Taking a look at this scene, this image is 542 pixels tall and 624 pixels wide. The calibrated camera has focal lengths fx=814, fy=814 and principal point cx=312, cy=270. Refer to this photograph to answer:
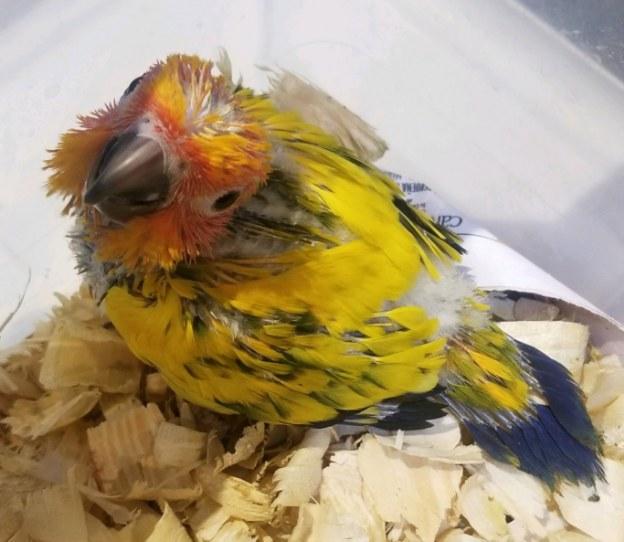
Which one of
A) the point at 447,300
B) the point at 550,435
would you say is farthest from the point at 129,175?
the point at 550,435

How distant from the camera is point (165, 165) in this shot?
0.55m

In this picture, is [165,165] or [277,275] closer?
[165,165]

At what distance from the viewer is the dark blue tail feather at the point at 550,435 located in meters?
0.79

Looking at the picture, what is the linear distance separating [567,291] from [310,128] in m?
0.40

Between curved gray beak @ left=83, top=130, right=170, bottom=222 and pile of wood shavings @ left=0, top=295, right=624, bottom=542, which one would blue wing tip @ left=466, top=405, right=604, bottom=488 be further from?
curved gray beak @ left=83, top=130, right=170, bottom=222

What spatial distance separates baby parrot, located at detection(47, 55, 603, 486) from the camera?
564 mm

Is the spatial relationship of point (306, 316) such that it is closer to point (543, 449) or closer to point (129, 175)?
point (129, 175)

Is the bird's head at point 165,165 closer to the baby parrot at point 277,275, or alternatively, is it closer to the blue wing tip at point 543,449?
the baby parrot at point 277,275

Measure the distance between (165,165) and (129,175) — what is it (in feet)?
0.08

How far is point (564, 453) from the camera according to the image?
Result: 2.66 feet

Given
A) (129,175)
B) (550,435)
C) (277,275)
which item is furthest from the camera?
(550,435)

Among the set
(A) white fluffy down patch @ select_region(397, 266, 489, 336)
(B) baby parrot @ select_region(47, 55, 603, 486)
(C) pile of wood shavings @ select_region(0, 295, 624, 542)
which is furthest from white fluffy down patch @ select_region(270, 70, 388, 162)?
(C) pile of wood shavings @ select_region(0, 295, 624, 542)

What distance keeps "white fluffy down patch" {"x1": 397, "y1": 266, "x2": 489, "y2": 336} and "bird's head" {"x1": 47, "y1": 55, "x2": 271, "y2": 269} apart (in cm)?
19

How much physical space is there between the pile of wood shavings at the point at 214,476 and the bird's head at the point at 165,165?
11.0 inches
